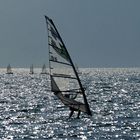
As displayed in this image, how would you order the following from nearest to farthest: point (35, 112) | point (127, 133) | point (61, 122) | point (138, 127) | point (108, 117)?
point (127, 133), point (138, 127), point (61, 122), point (108, 117), point (35, 112)

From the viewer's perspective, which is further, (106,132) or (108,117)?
(108,117)

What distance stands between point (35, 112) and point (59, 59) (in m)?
19.0

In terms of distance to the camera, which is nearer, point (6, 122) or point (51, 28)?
point (51, 28)

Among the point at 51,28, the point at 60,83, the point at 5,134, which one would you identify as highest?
the point at 51,28

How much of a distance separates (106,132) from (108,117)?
1267 centimetres

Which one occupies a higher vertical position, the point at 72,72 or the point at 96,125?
the point at 72,72

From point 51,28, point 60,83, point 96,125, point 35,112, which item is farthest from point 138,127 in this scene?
point 35,112

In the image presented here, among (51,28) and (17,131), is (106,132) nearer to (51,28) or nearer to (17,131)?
(17,131)

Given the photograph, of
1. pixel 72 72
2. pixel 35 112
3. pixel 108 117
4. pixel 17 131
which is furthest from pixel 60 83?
pixel 35 112

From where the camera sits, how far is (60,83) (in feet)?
172

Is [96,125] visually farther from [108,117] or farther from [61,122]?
[108,117]

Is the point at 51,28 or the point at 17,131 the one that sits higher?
the point at 51,28

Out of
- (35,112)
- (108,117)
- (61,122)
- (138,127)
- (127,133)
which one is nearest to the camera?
(127,133)

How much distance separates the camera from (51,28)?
5247 centimetres
